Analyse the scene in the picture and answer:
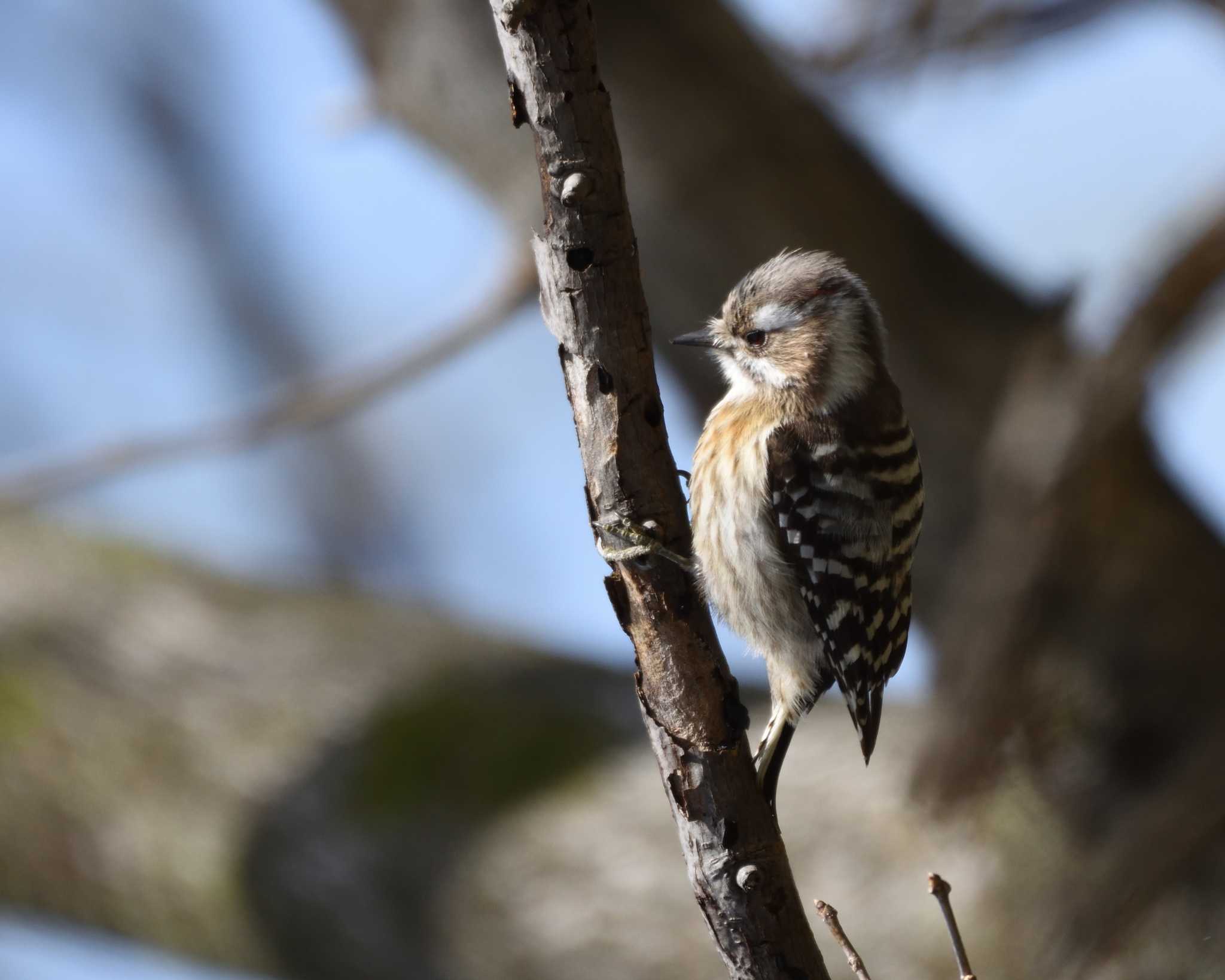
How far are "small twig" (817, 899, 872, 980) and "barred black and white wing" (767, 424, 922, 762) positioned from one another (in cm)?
115

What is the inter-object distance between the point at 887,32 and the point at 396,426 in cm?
718

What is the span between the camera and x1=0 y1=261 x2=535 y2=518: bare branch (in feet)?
16.5

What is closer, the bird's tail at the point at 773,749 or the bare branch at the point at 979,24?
the bird's tail at the point at 773,749

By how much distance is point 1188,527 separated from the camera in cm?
548

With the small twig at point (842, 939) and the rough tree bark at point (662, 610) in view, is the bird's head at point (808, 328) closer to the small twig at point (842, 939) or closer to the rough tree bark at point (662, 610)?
the rough tree bark at point (662, 610)

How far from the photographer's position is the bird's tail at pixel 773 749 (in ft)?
8.86

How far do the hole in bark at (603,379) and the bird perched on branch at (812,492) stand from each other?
1078 millimetres

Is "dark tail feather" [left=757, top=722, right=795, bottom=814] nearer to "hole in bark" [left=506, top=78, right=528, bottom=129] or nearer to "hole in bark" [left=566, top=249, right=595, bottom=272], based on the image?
"hole in bark" [left=566, top=249, right=595, bottom=272]

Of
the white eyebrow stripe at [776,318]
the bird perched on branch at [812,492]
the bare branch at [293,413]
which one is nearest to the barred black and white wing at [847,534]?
the bird perched on branch at [812,492]

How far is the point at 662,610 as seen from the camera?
2.21 metres

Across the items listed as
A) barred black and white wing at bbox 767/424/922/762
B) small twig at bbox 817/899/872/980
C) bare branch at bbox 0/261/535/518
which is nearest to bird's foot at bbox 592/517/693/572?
small twig at bbox 817/899/872/980

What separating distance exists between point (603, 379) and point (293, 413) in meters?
3.36

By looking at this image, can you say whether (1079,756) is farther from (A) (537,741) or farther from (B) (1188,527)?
(A) (537,741)

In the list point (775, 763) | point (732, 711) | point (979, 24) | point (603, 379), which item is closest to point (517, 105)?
point (603, 379)
